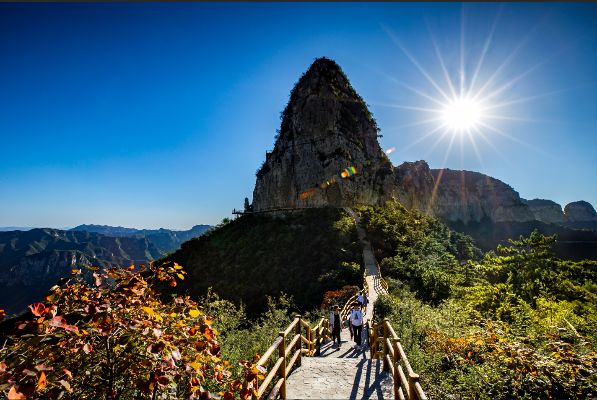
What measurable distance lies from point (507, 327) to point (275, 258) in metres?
31.5

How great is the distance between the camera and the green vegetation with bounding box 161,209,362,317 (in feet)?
103

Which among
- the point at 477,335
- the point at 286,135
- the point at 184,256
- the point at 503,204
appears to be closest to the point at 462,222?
the point at 503,204

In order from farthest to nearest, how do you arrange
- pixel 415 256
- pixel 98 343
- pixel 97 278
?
pixel 415 256
pixel 97 278
pixel 98 343

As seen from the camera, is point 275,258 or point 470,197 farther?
point 470,197

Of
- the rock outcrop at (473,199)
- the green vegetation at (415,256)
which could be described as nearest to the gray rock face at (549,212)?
the rock outcrop at (473,199)

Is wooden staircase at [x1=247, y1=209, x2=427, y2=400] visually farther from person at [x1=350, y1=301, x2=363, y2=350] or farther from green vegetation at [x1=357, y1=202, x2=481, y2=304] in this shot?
green vegetation at [x1=357, y1=202, x2=481, y2=304]

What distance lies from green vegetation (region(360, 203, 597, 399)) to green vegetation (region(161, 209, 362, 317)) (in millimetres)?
7245

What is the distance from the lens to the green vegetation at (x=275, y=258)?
31.3 m

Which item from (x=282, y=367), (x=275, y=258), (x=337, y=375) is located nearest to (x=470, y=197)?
(x=275, y=258)

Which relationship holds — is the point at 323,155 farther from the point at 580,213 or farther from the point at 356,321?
the point at 580,213

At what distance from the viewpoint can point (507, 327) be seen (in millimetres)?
9281

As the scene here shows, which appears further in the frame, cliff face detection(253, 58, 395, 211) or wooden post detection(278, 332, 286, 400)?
cliff face detection(253, 58, 395, 211)

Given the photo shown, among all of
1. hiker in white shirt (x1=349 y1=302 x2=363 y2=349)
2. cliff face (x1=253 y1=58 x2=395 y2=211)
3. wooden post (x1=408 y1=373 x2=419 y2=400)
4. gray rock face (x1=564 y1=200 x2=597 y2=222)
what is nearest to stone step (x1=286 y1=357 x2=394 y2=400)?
wooden post (x1=408 y1=373 x2=419 y2=400)

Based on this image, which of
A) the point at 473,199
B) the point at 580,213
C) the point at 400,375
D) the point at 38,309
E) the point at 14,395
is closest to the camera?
the point at 14,395
